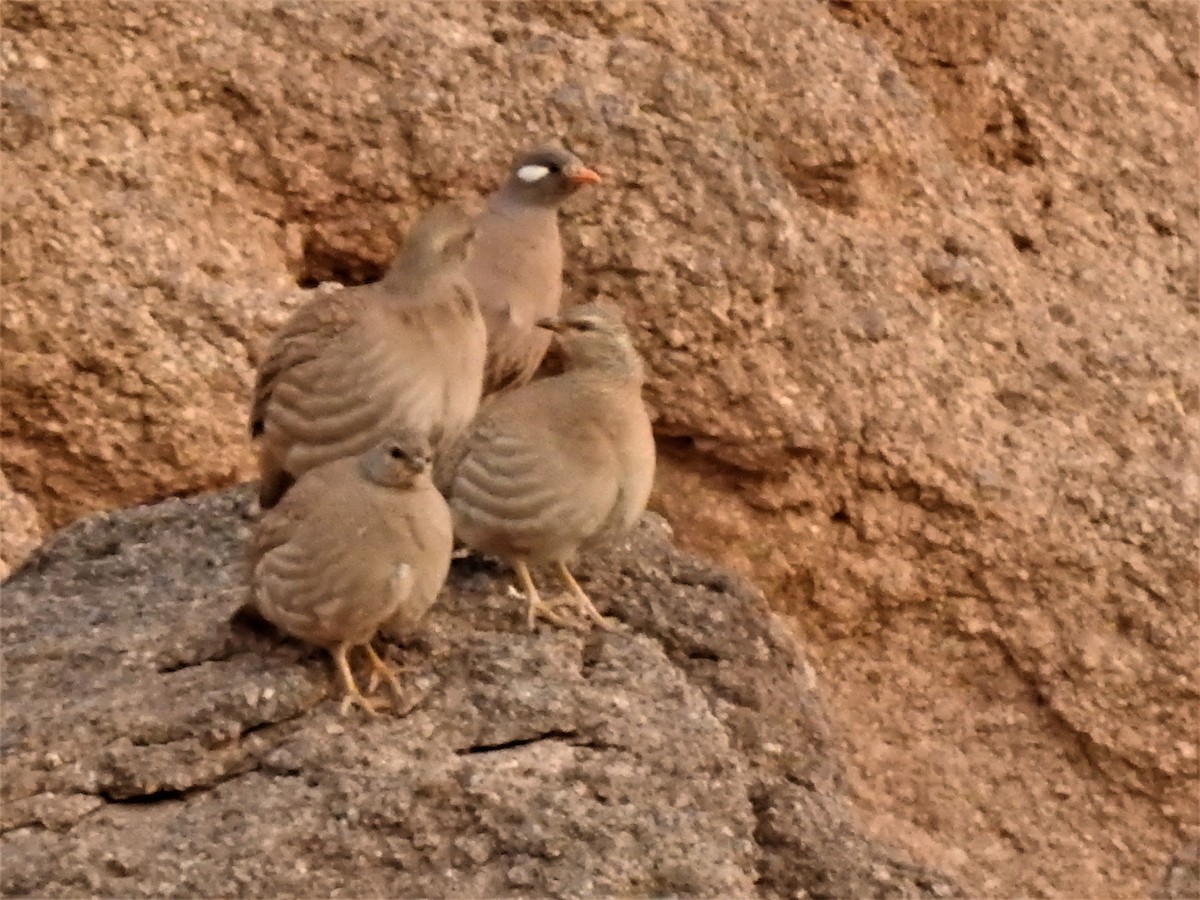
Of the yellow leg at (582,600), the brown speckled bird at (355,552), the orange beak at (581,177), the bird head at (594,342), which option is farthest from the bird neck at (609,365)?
the orange beak at (581,177)

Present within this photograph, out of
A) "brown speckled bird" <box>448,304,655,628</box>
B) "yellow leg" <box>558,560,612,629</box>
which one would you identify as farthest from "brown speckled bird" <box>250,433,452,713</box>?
"yellow leg" <box>558,560,612,629</box>

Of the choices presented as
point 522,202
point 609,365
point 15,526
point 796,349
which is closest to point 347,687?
point 609,365

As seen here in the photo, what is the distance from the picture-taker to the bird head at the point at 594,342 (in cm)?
314

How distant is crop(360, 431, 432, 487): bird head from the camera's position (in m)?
2.73

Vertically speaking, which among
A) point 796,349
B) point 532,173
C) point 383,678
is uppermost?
point 532,173

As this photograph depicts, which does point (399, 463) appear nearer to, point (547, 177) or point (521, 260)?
point (521, 260)

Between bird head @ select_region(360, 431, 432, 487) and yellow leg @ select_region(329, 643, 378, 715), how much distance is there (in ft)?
0.79

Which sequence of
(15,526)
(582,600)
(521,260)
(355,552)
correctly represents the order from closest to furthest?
(355,552) → (582,600) → (521,260) → (15,526)

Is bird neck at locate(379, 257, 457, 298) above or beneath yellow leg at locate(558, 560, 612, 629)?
above

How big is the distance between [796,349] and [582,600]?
4.93 ft

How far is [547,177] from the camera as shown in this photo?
3.80m

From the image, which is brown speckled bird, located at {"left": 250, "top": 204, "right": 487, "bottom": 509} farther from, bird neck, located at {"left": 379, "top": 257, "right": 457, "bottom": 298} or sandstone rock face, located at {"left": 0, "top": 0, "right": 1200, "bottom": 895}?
sandstone rock face, located at {"left": 0, "top": 0, "right": 1200, "bottom": 895}

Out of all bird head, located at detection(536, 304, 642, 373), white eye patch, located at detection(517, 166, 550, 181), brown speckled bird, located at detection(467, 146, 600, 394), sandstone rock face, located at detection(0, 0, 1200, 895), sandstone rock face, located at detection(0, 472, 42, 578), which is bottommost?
sandstone rock face, located at detection(0, 472, 42, 578)

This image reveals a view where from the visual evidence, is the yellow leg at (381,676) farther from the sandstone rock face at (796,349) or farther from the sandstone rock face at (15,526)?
the sandstone rock face at (796,349)
